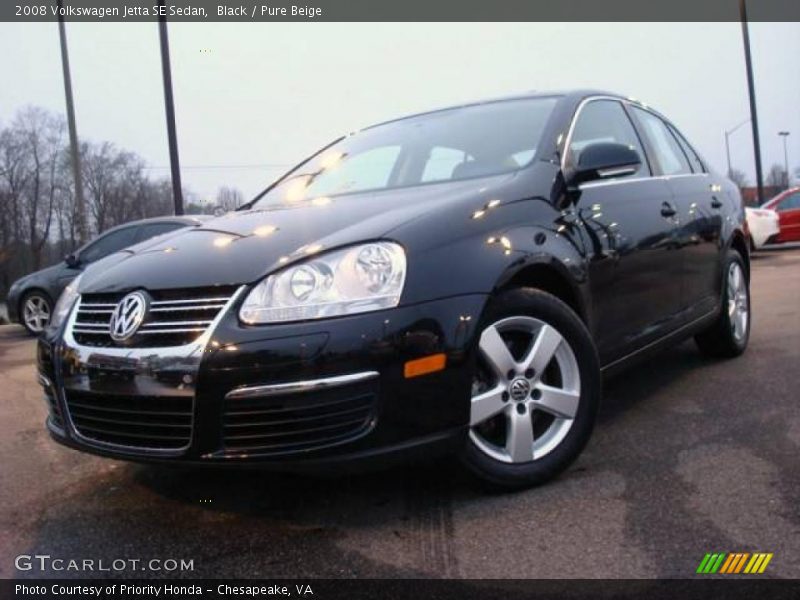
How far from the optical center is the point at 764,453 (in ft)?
10.0

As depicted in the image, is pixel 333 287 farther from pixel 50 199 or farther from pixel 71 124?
pixel 50 199

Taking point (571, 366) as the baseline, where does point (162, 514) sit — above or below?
below

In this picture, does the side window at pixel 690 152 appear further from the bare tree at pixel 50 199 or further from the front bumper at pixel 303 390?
the bare tree at pixel 50 199

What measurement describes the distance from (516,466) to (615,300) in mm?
1024

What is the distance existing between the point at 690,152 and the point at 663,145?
1.71 feet

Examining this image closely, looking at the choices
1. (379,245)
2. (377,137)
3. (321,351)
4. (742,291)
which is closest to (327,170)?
(377,137)

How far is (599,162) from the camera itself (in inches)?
125

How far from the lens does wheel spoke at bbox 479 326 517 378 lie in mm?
2584

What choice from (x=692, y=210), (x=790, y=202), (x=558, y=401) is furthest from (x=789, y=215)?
(x=558, y=401)

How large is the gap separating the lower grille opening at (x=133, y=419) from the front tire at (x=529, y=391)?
3.07 ft

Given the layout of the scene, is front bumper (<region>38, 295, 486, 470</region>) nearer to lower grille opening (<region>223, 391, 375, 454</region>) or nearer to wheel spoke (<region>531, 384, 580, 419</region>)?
lower grille opening (<region>223, 391, 375, 454</region>)

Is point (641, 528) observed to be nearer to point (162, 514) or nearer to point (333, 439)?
point (333, 439)

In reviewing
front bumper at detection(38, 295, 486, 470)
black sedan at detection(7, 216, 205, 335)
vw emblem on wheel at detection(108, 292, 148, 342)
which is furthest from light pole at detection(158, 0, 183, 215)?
front bumper at detection(38, 295, 486, 470)

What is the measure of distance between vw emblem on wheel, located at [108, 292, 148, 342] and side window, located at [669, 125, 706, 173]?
353 centimetres
